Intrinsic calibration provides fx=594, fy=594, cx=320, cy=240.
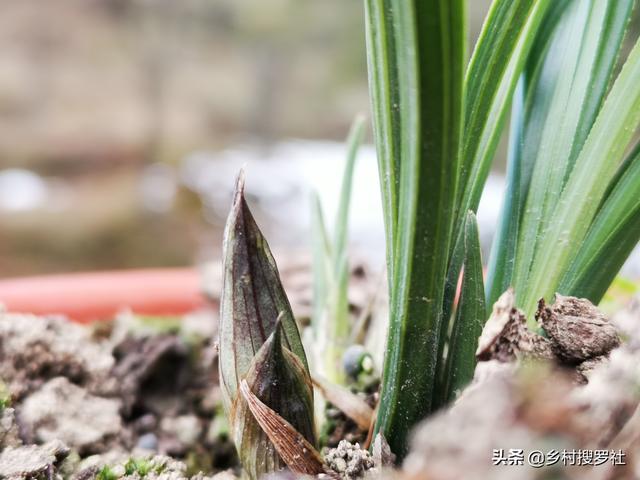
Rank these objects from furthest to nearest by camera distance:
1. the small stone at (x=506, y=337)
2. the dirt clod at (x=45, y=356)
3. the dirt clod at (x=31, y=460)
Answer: the dirt clod at (x=45, y=356)
the dirt clod at (x=31, y=460)
the small stone at (x=506, y=337)

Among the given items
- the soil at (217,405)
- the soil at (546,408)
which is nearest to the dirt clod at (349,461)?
the soil at (217,405)

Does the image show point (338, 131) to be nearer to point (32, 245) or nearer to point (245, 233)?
point (32, 245)

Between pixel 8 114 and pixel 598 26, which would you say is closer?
pixel 598 26

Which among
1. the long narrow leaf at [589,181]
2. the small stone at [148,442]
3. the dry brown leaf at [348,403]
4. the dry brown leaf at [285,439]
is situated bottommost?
the small stone at [148,442]

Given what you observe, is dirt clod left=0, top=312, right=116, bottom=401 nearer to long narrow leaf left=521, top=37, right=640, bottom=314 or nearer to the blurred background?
long narrow leaf left=521, top=37, right=640, bottom=314

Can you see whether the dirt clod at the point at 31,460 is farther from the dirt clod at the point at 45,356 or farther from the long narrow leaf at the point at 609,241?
the long narrow leaf at the point at 609,241

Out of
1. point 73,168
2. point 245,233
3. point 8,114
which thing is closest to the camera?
point 245,233

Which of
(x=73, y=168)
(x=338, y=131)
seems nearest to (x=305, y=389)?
(x=73, y=168)
